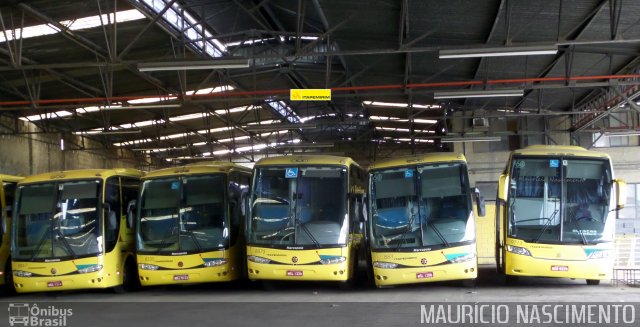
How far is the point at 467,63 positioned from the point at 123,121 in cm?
1788

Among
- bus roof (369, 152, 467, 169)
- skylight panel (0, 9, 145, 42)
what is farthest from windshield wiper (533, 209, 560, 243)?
skylight panel (0, 9, 145, 42)

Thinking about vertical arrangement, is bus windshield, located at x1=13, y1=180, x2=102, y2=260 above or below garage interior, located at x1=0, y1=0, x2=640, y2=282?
below

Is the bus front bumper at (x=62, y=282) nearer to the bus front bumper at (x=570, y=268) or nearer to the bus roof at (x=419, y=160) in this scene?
the bus roof at (x=419, y=160)

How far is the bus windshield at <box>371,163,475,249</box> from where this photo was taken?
14.6 m

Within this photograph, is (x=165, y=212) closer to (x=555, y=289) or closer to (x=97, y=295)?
(x=97, y=295)

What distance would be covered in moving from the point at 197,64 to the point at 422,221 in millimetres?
6288

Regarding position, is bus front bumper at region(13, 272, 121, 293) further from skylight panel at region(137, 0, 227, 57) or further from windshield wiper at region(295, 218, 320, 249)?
skylight panel at region(137, 0, 227, 57)

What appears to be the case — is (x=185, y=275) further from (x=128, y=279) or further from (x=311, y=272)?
(x=311, y=272)

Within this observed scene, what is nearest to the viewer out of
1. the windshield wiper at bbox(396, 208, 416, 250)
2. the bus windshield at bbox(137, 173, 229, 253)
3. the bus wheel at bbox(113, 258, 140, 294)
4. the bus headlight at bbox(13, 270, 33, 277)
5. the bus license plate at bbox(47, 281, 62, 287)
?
the windshield wiper at bbox(396, 208, 416, 250)

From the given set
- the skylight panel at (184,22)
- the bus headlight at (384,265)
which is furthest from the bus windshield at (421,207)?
the skylight panel at (184,22)

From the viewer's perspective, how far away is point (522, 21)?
55.1 feet

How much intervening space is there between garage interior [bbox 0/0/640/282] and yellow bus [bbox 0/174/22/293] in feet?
10.1

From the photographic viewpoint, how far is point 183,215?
15.8 m

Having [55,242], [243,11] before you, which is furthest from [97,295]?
[243,11]
